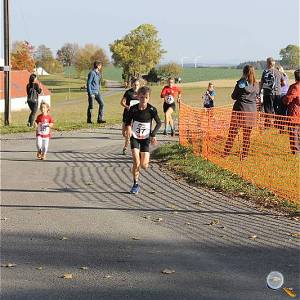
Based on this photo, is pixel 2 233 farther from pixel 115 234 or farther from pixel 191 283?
pixel 191 283

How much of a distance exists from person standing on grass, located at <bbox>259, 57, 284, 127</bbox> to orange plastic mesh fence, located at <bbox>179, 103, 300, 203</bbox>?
6.18ft

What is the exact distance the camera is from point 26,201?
9.35 meters

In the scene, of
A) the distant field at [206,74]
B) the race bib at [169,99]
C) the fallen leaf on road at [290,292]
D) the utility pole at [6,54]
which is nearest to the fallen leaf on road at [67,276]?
the fallen leaf on road at [290,292]

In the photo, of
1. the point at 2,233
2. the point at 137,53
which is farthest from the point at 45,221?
the point at 137,53

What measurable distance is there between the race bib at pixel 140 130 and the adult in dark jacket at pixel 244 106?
2.89 metres

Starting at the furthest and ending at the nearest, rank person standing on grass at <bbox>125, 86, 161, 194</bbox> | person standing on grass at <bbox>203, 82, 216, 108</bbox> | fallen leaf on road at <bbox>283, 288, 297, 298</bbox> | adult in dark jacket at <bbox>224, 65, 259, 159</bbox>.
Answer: person standing on grass at <bbox>203, 82, 216, 108</bbox> < adult in dark jacket at <bbox>224, 65, 259, 159</bbox> < person standing on grass at <bbox>125, 86, 161, 194</bbox> < fallen leaf on road at <bbox>283, 288, 297, 298</bbox>

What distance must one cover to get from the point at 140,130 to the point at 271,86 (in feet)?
22.7

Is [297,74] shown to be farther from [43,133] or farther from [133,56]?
[133,56]

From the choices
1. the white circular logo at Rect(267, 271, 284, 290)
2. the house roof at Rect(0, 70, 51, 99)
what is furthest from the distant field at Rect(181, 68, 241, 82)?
the white circular logo at Rect(267, 271, 284, 290)

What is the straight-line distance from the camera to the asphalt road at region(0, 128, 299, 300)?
17.9 feet

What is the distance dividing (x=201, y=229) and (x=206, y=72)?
150 metres

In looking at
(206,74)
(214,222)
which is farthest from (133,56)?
(214,222)

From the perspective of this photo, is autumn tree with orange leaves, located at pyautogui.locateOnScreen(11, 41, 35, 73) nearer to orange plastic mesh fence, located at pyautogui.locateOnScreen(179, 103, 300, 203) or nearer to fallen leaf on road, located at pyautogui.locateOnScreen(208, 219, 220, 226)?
orange plastic mesh fence, located at pyautogui.locateOnScreen(179, 103, 300, 203)

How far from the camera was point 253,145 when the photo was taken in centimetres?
1252
